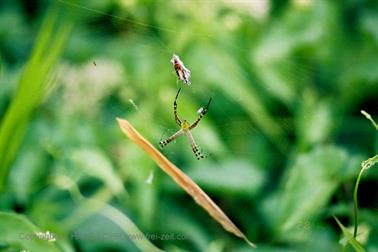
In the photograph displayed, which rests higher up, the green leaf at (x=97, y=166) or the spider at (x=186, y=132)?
the spider at (x=186, y=132)

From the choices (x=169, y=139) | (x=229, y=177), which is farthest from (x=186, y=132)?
(x=229, y=177)

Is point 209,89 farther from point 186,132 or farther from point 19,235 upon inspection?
point 19,235

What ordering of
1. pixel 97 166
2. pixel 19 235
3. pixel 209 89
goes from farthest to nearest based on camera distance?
pixel 209 89
pixel 97 166
pixel 19 235

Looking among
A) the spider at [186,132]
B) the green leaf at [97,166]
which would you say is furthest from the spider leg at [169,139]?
the green leaf at [97,166]

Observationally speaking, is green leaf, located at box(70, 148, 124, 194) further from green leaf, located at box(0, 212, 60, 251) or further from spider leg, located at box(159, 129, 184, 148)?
green leaf, located at box(0, 212, 60, 251)

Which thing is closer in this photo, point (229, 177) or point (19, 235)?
point (19, 235)

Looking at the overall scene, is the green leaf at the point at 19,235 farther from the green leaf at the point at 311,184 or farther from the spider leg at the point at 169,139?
the green leaf at the point at 311,184

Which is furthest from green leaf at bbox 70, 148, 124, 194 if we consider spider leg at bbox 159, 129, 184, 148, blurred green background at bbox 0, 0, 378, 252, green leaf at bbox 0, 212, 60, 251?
green leaf at bbox 0, 212, 60, 251
